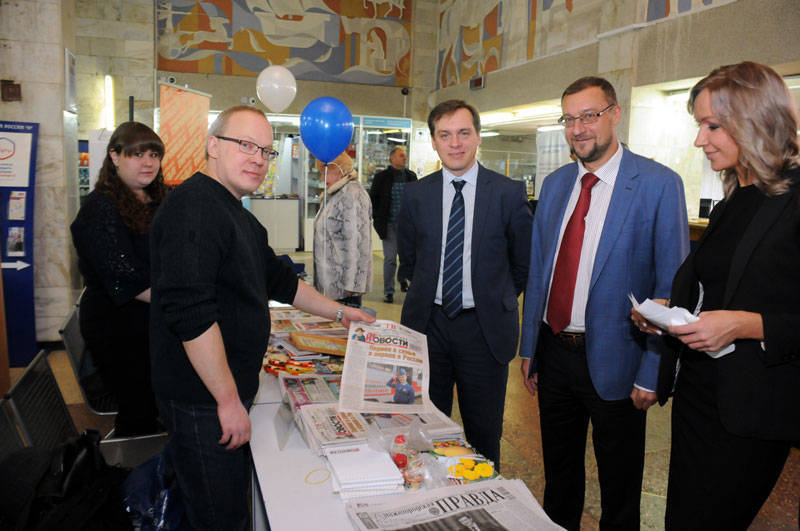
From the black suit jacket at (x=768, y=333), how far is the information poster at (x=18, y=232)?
199 inches

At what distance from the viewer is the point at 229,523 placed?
1.48 meters

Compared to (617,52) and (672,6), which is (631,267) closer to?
(672,6)

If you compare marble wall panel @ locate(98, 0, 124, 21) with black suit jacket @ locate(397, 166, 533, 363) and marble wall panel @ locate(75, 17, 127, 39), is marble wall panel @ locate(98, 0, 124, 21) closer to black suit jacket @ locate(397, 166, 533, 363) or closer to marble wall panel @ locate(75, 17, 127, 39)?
marble wall panel @ locate(75, 17, 127, 39)

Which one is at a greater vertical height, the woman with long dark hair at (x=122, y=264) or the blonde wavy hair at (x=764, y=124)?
the blonde wavy hair at (x=764, y=124)

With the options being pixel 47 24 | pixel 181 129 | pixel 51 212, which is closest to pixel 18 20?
pixel 47 24

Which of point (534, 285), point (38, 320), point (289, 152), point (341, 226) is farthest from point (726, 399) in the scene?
point (289, 152)

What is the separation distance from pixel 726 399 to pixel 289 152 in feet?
35.9

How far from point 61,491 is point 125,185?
5.22 ft

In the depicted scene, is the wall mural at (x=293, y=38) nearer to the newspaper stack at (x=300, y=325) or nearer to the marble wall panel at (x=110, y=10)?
the marble wall panel at (x=110, y=10)

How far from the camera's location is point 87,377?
2869 millimetres

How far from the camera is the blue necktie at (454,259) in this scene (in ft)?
7.17

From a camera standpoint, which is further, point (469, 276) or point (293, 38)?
point (293, 38)

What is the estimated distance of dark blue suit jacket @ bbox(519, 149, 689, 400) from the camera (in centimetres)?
178

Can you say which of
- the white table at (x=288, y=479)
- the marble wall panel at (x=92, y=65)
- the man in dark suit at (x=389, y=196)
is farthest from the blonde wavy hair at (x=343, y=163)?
the marble wall panel at (x=92, y=65)
